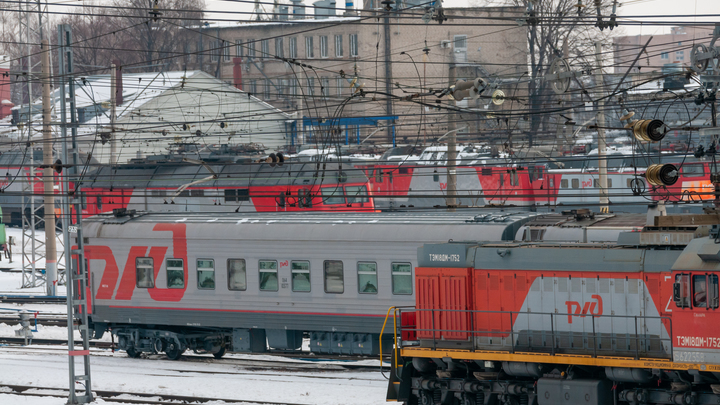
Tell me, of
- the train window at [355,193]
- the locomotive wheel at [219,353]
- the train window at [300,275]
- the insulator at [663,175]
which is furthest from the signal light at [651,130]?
the train window at [355,193]

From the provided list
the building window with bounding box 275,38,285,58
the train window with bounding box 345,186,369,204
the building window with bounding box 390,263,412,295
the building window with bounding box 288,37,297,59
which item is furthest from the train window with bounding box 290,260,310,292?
the building window with bounding box 288,37,297,59

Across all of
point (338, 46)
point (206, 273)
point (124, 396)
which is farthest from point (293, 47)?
point (124, 396)

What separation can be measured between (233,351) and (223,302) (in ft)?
4.73

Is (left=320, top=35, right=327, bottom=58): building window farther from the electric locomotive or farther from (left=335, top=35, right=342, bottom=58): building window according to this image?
the electric locomotive

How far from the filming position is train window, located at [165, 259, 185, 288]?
20219mm

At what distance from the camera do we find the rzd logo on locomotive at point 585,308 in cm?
1262

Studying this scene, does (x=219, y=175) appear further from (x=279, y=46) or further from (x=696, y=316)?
(x=279, y=46)

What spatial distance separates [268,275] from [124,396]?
14.4ft

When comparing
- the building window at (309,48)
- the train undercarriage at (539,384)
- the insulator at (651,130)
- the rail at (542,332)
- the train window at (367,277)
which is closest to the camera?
the train undercarriage at (539,384)

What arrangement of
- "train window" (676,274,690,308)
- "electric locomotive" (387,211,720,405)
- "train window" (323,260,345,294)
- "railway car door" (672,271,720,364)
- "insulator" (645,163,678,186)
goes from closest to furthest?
"railway car door" (672,271,720,364) < "train window" (676,274,690,308) < "electric locomotive" (387,211,720,405) < "insulator" (645,163,678,186) < "train window" (323,260,345,294)

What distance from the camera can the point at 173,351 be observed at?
20.9 metres

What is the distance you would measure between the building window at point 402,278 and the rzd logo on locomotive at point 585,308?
206 inches

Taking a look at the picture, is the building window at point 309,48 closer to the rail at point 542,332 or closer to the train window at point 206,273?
the train window at point 206,273

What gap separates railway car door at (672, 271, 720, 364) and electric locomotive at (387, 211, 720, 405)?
1 cm
